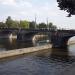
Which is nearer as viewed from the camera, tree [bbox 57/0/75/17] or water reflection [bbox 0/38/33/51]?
tree [bbox 57/0/75/17]

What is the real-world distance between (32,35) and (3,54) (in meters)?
77.5

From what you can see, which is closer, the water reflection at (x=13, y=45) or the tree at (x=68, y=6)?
the tree at (x=68, y=6)

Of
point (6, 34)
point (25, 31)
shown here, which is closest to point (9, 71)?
point (25, 31)

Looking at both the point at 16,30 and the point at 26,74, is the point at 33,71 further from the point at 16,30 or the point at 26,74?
the point at 16,30

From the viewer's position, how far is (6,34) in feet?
506

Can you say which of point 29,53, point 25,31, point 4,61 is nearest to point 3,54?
point 4,61

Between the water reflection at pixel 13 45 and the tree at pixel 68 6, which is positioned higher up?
the tree at pixel 68 6

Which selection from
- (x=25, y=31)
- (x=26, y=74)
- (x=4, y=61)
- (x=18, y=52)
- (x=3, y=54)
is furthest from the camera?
(x=25, y=31)

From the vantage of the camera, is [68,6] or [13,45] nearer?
[68,6]

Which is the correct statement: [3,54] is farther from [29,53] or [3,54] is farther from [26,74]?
[26,74]

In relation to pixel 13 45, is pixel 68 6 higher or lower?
higher

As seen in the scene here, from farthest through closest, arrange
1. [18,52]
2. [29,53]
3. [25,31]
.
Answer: [25,31] → [29,53] → [18,52]

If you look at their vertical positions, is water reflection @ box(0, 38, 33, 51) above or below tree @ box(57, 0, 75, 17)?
below

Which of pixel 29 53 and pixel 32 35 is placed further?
pixel 32 35
